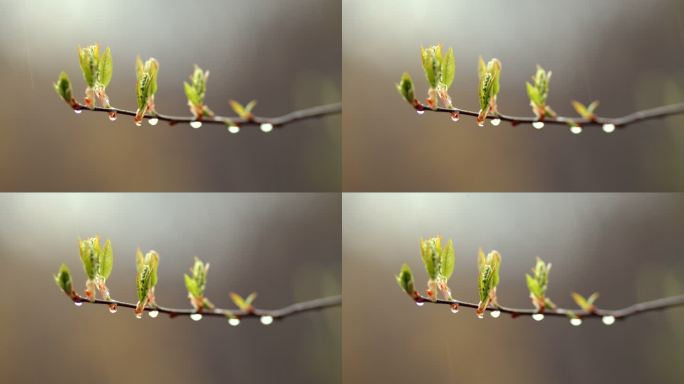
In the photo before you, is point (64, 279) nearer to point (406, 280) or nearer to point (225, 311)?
point (225, 311)

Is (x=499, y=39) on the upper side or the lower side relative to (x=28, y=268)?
upper

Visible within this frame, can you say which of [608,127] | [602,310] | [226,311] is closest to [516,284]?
[602,310]

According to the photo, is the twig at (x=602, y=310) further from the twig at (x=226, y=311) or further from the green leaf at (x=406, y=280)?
the twig at (x=226, y=311)

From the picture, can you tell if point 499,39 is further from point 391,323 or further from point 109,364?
point 109,364

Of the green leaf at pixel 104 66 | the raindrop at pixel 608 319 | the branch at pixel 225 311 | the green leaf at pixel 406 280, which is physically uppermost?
the green leaf at pixel 104 66

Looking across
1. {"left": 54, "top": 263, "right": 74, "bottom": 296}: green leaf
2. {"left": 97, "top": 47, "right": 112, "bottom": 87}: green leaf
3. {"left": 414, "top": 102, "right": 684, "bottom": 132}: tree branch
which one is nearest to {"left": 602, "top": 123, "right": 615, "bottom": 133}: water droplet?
{"left": 414, "top": 102, "right": 684, "bottom": 132}: tree branch

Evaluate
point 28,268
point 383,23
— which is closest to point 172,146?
point 28,268

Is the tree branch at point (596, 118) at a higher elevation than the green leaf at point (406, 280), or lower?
higher

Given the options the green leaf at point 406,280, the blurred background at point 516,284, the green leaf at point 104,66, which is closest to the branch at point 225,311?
the blurred background at point 516,284
